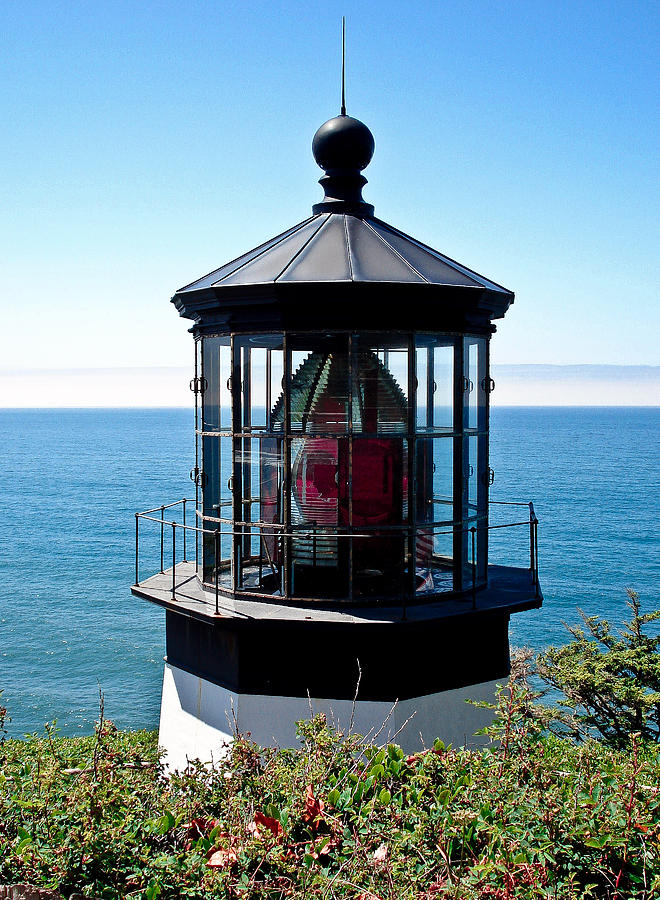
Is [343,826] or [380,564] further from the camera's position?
[380,564]

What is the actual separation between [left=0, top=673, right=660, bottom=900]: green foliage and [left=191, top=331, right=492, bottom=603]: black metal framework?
80.7 inches

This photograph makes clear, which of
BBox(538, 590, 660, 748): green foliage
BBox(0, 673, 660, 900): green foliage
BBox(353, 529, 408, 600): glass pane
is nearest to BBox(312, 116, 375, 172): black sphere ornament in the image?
BBox(353, 529, 408, 600): glass pane

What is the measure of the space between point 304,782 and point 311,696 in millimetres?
2054

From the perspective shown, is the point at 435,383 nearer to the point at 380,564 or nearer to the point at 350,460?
the point at 350,460

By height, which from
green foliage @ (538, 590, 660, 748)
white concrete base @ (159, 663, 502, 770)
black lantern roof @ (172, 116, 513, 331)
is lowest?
green foliage @ (538, 590, 660, 748)

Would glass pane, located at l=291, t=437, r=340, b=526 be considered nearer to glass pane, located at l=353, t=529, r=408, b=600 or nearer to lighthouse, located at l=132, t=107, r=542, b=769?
lighthouse, located at l=132, t=107, r=542, b=769

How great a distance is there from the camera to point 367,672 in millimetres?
6773

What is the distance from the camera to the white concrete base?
22.2 ft

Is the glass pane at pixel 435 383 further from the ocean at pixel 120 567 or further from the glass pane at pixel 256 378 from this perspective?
the ocean at pixel 120 567

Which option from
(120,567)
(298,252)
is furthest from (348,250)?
(120,567)

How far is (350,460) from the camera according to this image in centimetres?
693

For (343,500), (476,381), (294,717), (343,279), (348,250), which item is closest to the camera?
(343,279)

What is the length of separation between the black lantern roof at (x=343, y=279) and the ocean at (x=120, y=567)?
12.3ft

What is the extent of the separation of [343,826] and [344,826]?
18 millimetres
